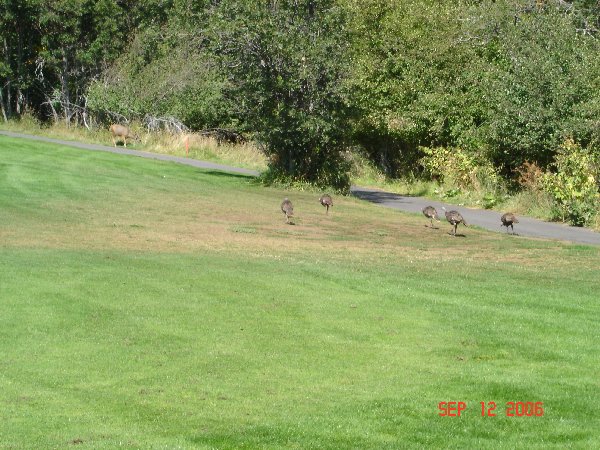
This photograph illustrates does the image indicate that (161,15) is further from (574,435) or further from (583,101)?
(574,435)

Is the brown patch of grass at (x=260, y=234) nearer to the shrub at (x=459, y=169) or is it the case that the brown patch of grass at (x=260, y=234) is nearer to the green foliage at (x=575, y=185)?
the green foliage at (x=575, y=185)

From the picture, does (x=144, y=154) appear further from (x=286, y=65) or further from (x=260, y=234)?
(x=260, y=234)

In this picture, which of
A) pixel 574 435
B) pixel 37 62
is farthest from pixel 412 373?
pixel 37 62

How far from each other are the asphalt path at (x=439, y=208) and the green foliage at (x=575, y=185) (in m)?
0.67

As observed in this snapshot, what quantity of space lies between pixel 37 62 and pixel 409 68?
26.5m

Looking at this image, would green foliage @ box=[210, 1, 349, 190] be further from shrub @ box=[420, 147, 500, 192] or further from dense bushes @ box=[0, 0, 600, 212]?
shrub @ box=[420, 147, 500, 192]

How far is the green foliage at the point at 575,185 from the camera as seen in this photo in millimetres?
30766

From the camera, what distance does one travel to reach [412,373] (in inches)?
438

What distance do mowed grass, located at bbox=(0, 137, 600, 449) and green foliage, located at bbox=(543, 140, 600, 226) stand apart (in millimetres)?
6426

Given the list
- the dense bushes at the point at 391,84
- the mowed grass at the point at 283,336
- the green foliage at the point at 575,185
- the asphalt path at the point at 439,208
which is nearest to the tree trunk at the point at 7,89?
the dense bushes at the point at 391,84

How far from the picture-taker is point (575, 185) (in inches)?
1240

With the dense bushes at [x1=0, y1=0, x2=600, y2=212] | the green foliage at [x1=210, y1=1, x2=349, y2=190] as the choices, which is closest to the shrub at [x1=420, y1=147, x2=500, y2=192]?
the dense bushes at [x1=0, y1=0, x2=600, y2=212]

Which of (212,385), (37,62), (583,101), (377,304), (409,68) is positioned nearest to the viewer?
(212,385)

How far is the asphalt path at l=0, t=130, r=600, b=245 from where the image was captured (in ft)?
92.6
